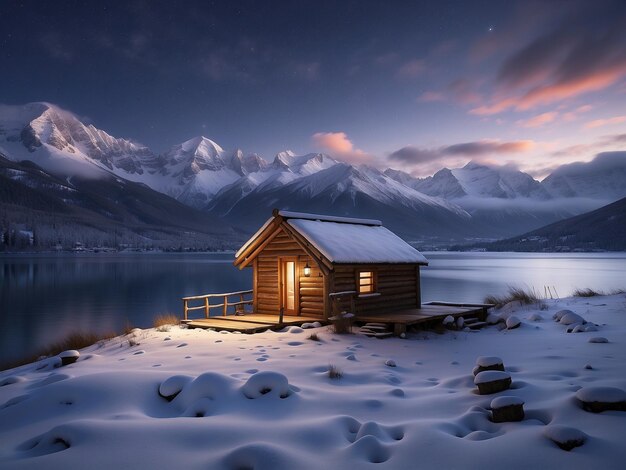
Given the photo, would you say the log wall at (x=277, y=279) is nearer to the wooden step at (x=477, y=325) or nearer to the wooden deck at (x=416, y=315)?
the wooden deck at (x=416, y=315)

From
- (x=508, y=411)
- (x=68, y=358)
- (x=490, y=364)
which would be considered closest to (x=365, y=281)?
(x=68, y=358)

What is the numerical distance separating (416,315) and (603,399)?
10.6 meters

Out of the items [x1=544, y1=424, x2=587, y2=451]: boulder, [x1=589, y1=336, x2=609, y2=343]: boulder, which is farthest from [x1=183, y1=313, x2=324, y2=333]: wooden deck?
[x1=544, y1=424, x2=587, y2=451]: boulder

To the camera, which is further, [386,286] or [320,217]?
[320,217]

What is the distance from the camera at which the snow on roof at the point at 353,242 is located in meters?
15.2

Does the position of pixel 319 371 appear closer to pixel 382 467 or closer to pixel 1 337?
pixel 382 467

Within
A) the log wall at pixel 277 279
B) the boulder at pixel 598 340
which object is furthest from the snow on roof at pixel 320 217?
the boulder at pixel 598 340

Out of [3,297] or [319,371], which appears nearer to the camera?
[319,371]

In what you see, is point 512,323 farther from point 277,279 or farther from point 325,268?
point 277,279

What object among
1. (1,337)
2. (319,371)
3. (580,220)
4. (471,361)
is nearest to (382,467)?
(319,371)

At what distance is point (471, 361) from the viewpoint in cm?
972

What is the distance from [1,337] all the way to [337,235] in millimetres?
21633

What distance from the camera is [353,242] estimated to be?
16.9 meters

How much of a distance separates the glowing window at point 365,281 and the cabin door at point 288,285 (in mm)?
2585
